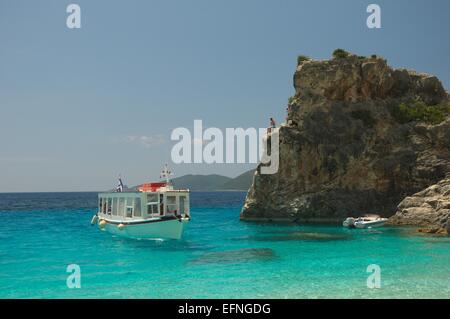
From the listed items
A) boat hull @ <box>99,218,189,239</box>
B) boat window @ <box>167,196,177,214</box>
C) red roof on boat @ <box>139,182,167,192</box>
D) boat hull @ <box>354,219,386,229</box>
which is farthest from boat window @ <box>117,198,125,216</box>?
boat hull @ <box>354,219,386,229</box>

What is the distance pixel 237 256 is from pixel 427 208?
88.2 ft

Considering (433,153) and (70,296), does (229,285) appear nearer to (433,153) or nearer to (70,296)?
(70,296)

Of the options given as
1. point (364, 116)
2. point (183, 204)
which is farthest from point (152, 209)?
point (364, 116)

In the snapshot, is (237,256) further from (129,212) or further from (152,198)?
(129,212)

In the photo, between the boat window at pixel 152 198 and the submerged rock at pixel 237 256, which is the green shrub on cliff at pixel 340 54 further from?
the submerged rock at pixel 237 256

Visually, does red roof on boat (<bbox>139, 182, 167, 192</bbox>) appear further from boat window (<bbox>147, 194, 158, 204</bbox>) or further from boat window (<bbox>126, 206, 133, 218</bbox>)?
boat window (<bbox>126, 206, 133, 218</bbox>)

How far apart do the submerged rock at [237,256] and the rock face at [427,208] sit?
19.2 metres

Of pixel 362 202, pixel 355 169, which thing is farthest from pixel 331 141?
pixel 362 202

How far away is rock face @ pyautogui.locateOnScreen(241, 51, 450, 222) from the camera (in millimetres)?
59438

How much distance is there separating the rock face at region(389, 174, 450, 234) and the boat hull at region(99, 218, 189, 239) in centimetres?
2382

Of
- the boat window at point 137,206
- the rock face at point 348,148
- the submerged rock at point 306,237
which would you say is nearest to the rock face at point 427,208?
the rock face at point 348,148

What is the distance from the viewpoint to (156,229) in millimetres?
36625

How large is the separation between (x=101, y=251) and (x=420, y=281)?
22.5 metres
